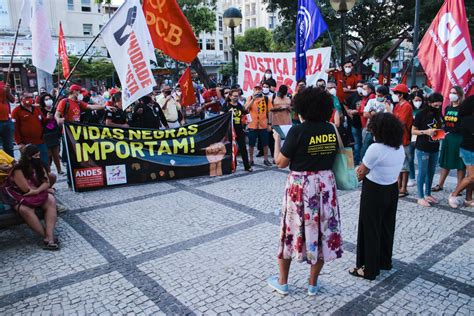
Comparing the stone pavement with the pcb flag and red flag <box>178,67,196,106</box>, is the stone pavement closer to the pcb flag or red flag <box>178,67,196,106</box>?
the pcb flag

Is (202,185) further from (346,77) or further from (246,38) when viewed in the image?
(246,38)

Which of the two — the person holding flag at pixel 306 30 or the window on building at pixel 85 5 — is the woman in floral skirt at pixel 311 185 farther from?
the window on building at pixel 85 5

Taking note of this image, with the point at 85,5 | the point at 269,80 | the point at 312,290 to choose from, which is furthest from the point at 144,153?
the point at 85,5

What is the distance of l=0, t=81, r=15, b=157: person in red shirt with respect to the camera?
760 centimetres

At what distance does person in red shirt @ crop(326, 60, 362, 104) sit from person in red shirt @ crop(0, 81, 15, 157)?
7.11 m

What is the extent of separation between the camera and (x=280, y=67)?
431 inches

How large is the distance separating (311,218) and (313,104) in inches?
37.0

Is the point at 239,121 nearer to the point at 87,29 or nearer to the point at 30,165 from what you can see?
the point at 30,165

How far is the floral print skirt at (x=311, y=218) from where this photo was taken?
324cm

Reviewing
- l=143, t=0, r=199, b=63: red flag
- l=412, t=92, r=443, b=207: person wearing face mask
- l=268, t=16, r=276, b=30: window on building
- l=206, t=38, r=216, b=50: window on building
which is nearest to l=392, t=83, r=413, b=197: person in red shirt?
l=412, t=92, r=443, b=207: person wearing face mask

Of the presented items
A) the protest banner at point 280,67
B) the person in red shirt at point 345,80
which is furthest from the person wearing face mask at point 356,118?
the protest banner at point 280,67

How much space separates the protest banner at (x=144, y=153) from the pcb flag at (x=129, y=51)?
4.36 ft

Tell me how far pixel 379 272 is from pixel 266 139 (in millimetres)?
5538

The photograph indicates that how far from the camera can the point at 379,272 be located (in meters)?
3.90
